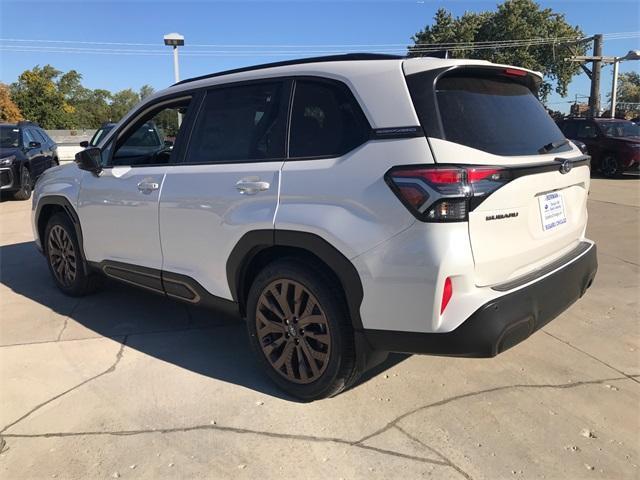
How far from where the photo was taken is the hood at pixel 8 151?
37.1 feet

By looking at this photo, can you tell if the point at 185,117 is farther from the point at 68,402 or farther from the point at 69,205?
the point at 68,402

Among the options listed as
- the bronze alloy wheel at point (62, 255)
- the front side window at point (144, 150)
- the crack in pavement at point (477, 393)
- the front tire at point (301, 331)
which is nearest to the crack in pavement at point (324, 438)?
the crack in pavement at point (477, 393)

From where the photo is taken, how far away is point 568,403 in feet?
10.1

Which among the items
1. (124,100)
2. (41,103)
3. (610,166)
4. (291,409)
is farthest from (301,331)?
(124,100)

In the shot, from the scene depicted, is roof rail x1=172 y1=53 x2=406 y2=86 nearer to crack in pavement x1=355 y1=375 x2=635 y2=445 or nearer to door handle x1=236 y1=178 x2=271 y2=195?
door handle x1=236 y1=178 x2=271 y2=195

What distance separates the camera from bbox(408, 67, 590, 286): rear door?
2.51 meters

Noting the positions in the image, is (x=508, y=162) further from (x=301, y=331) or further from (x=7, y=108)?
(x=7, y=108)

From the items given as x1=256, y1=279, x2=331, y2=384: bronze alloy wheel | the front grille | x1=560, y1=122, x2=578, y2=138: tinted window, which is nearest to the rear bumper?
x1=256, y1=279, x2=331, y2=384: bronze alloy wheel

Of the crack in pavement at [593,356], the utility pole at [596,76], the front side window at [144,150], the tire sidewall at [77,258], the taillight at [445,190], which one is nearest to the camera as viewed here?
the taillight at [445,190]

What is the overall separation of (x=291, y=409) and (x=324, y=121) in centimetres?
166

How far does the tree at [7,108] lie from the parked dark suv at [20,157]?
4832cm

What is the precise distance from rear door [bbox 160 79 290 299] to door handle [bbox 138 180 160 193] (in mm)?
104

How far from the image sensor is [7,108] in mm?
54250

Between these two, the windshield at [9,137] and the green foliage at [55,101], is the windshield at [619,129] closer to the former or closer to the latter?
the windshield at [9,137]
